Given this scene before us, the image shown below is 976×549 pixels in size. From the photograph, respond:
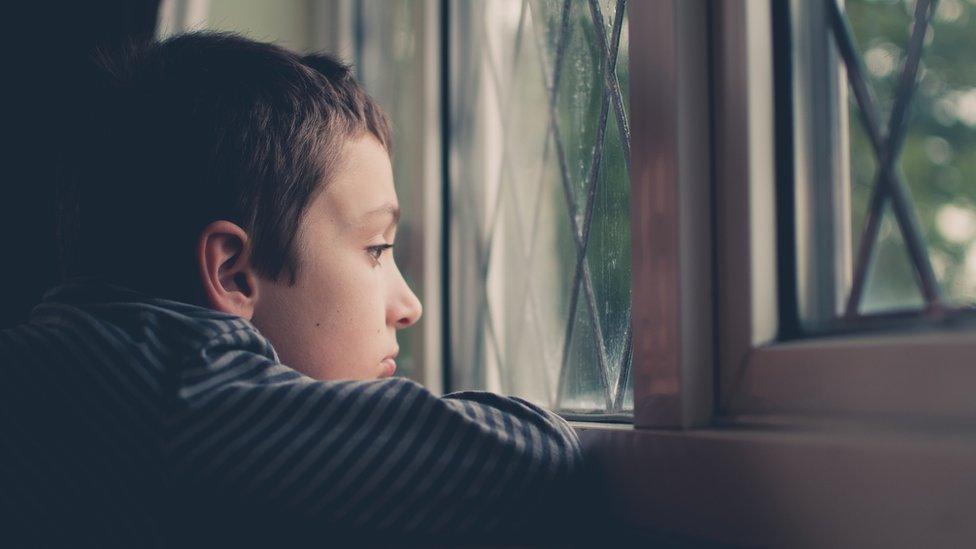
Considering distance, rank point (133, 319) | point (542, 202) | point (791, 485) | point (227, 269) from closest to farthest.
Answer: point (791, 485), point (133, 319), point (227, 269), point (542, 202)

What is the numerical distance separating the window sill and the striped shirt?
6 centimetres

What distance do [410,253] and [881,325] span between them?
26.3 inches

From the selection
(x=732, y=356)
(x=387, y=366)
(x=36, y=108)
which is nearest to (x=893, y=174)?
(x=732, y=356)

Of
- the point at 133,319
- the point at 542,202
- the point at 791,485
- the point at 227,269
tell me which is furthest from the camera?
the point at 542,202

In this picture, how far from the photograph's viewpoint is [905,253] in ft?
1.58

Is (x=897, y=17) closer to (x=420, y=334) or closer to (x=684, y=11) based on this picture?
(x=684, y=11)

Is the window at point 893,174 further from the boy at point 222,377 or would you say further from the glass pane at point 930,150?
the boy at point 222,377

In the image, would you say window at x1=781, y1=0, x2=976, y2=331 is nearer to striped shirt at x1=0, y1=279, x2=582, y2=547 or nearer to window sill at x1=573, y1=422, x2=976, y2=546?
window sill at x1=573, y1=422, x2=976, y2=546

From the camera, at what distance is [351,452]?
542 mm

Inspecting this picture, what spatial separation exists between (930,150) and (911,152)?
13mm

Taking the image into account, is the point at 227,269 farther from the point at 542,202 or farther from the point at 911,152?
the point at 911,152

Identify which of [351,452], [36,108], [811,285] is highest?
A: [36,108]

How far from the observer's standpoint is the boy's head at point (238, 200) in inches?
27.8

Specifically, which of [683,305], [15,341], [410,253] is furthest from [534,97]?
[15,341]
